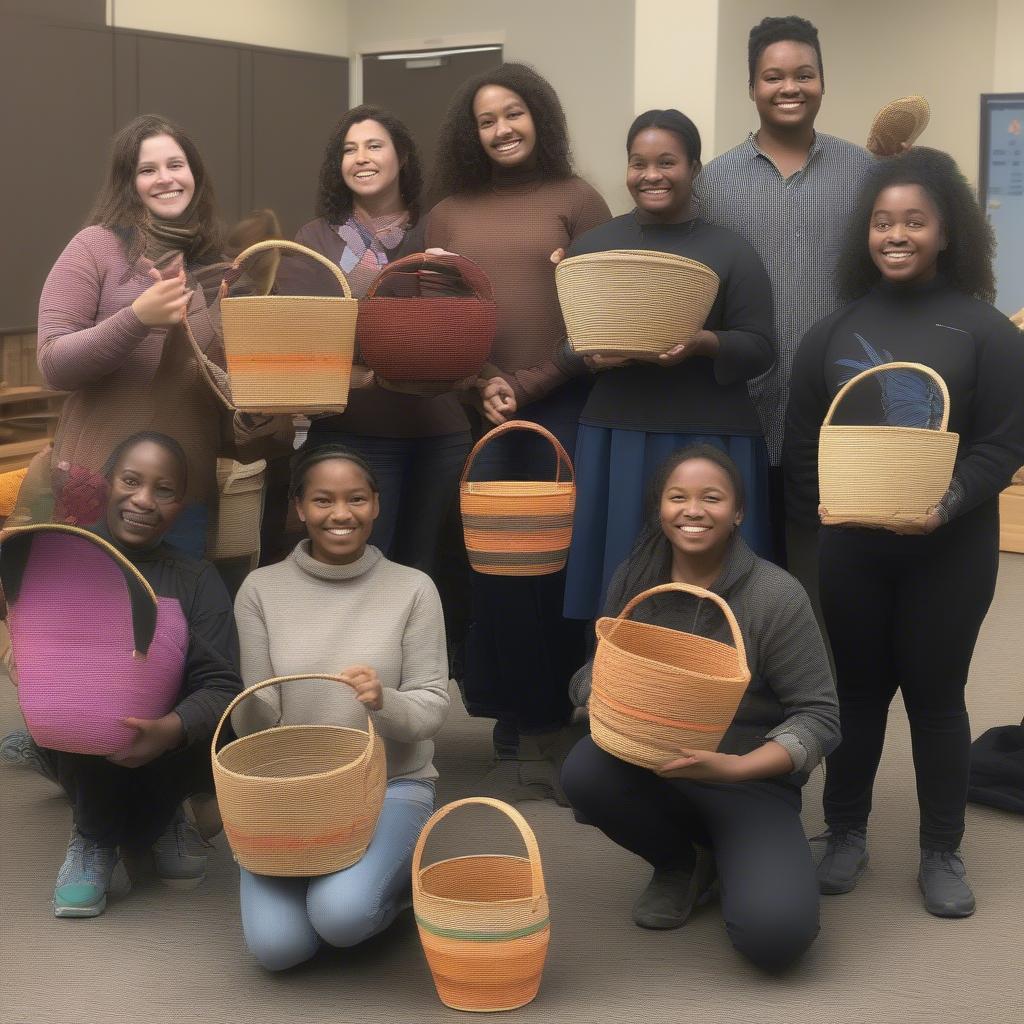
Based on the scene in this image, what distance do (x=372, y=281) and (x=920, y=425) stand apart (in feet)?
3.57

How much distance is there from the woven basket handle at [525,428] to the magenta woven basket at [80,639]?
2.31ft

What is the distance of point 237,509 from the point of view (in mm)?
2861

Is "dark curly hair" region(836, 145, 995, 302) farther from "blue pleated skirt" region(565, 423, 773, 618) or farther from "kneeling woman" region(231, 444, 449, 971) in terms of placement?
"kneeling woman" region(231, 444, 449, 971)

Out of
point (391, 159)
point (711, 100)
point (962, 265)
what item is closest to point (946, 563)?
point (962, 265)

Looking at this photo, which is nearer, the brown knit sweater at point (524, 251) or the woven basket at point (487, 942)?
the woven basket at point (487, 942)

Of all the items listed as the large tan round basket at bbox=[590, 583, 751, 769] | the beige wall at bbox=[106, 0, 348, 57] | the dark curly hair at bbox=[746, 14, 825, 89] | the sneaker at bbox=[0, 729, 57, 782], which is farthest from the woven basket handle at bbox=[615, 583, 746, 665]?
the beige wall at bbox=[106, 0, 348, 57]

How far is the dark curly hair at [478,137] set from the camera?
2869 mm

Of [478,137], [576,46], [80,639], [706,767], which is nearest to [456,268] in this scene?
[478,137]

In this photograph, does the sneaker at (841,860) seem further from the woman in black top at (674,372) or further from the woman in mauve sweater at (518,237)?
the woman in mauve sweater at (518,237)

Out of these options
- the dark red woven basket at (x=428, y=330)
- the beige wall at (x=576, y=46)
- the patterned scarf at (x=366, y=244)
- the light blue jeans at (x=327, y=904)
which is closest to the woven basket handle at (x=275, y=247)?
the dark red woven basket at (x=428, y=330)

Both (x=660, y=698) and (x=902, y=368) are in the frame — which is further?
(x=902, y=368)

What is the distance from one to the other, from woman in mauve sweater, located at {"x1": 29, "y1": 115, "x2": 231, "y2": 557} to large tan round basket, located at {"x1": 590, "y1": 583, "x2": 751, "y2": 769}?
0.90 meters

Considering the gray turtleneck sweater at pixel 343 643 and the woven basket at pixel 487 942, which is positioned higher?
the gray turtleneck sweater at pixel 343 643

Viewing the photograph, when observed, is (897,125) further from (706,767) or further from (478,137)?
(706,767)
